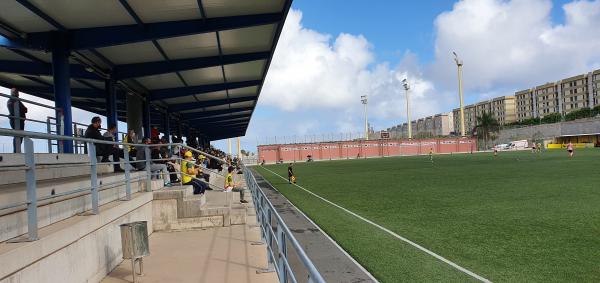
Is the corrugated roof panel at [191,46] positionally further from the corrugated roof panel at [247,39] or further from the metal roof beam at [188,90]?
the metal roof beam at [188,90]

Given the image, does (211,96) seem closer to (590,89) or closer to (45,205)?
(45,205)

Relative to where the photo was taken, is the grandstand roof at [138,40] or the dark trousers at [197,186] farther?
the dark trousers at [197,186]

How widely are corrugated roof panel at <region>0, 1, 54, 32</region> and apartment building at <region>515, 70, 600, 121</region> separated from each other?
448 feet

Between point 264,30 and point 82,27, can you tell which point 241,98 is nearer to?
point 264,30

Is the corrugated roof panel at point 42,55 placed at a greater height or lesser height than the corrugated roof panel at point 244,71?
lesser

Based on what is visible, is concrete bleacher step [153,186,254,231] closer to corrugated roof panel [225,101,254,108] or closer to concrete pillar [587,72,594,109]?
corrugated roof panel [225,101,254,108]

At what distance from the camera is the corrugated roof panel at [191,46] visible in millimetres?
15203

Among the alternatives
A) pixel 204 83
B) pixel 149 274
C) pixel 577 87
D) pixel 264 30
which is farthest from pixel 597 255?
pixel 577 87

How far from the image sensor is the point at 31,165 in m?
4.48

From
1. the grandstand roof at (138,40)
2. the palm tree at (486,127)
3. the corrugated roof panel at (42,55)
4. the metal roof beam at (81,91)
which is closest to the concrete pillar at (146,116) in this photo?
the grandstand roof at (138,40)

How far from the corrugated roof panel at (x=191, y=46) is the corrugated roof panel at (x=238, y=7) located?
1824mm

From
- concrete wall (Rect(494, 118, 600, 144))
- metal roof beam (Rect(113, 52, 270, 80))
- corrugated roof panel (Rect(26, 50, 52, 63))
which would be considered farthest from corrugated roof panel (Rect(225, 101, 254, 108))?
concrete wall (Rect(494, 118, 600, 144))

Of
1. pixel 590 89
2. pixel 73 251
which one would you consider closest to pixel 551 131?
pixel 590 89

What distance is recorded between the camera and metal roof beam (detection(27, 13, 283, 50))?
12.9 metres
